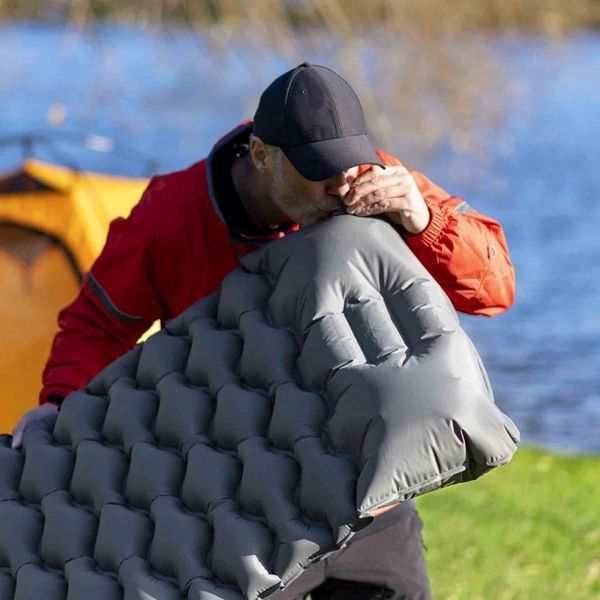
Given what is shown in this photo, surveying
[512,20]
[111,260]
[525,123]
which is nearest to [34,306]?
[111,260]

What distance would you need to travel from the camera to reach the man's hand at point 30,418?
9.46 feet

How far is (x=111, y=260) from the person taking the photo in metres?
2.91

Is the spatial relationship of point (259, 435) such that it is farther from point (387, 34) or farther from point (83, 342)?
point (387, 34)

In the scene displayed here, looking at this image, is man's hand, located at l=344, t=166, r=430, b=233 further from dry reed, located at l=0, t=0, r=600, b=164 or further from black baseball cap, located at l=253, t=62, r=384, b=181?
dry reed, located at l=0, t=0, r=600, b=164

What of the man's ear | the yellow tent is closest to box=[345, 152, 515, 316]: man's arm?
the man's ear

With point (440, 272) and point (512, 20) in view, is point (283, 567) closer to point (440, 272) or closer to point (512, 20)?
point (440, 272)

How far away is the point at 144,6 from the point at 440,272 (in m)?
4.62

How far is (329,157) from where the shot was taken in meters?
2.52

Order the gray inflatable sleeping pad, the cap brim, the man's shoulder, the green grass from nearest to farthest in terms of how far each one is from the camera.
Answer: the gray inflatable sleeping pad < the cap brim < the man's shoulder < the green grass

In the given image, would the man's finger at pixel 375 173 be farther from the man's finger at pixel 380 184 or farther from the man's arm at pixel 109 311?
the man's arm at pixel 109 311

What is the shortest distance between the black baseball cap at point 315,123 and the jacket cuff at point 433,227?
6.9 inches

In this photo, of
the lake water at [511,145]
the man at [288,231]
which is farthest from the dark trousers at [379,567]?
the lake water at [511,145]

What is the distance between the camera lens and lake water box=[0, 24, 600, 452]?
8.27m

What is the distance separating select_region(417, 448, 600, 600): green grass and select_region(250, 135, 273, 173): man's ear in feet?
6.38
